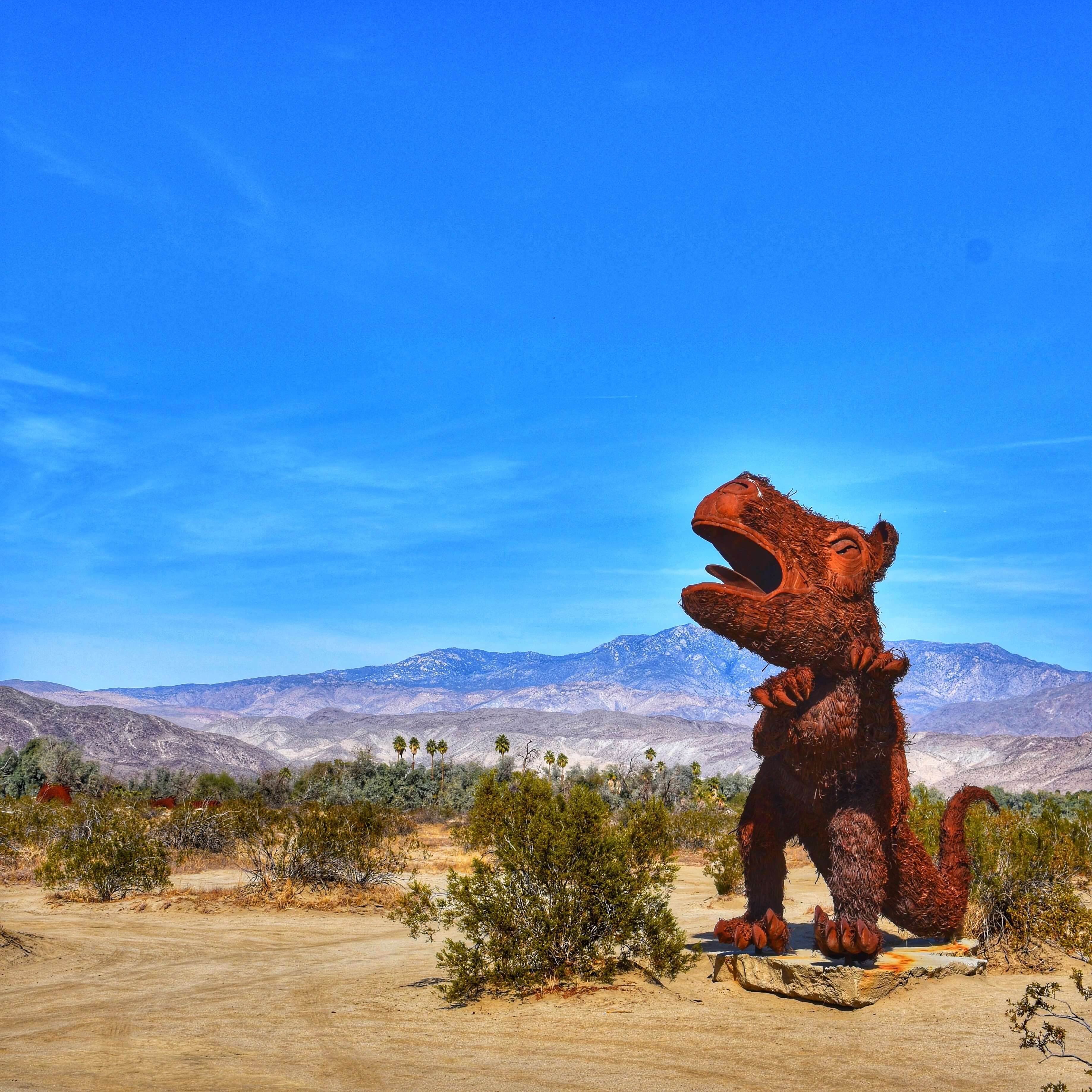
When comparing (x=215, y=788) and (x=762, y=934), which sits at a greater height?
(x=762, y=934)

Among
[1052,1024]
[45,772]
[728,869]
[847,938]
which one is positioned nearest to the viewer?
[1052,1024]

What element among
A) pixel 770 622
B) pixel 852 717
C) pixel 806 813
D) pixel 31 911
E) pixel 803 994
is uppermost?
pixel 770 622

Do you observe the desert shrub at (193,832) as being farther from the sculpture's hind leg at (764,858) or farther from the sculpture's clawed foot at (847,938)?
the sculpture's clawed foot at (847,938)

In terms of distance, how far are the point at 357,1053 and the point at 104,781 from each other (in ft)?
117

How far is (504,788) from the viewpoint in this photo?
10.3m

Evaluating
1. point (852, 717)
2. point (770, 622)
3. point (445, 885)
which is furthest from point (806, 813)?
point (445, 885)

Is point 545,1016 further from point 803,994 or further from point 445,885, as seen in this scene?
point 445,885

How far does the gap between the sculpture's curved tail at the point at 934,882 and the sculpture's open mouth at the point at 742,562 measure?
8.58 ft

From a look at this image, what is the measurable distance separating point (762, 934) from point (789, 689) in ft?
7.81

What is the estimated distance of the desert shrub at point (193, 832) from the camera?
22.1 m

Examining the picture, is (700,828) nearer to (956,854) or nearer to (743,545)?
(956,854)

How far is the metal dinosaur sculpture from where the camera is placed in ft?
26.6

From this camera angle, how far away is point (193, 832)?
22562 mm

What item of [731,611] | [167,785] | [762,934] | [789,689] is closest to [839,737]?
[789,689]
